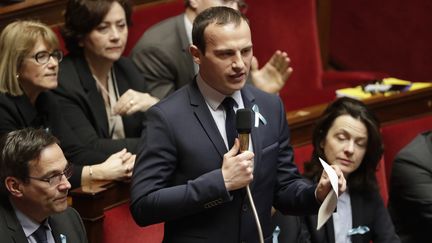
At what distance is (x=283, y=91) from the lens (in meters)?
1.82

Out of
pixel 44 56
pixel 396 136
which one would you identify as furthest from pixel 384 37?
pixel 44 56

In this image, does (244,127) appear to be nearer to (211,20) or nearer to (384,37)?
(211,20)

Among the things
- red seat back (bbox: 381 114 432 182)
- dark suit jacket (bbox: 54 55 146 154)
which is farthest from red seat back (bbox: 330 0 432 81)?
dark suit jacket (bbox: 54 55 146 154)

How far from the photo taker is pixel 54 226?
3.22 feet

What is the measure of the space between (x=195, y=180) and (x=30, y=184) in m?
0.18

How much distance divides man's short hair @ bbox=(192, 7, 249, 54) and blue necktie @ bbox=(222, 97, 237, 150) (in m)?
0.06

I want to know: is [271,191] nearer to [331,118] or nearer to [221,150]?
[221,150]

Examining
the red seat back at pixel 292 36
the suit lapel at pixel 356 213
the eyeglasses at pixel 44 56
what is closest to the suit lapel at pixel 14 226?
the eyeglasses at pixel 44 56

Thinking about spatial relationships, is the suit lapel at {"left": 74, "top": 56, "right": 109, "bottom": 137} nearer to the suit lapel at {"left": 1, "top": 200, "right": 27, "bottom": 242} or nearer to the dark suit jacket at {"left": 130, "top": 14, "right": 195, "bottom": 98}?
the dark suit jacket at {"left": 130, "top": 14, "right": 195, "bottom": 98}

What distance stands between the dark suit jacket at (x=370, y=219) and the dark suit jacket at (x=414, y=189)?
0.32 feet

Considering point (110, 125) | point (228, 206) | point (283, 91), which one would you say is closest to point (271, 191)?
point (228, 206)

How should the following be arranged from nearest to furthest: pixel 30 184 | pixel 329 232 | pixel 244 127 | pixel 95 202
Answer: pixel 244 127 < pixel 30 184 < pixel 95 202 < pixel 329 232

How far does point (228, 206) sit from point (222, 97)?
0.36 feet

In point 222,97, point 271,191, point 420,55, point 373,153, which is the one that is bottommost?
point 420,55
